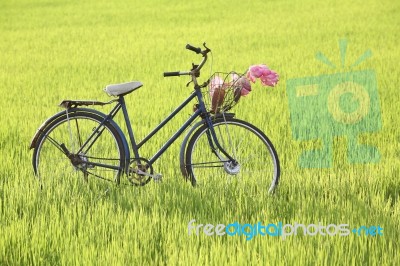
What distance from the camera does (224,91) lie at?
3.57 m

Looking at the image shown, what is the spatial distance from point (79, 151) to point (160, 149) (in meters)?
0.50

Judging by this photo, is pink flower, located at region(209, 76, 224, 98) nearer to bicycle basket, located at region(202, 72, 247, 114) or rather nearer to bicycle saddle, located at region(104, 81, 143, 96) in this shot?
bicycle basket, located at region(202, 72, 247, 114)

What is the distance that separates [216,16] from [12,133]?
490 inches

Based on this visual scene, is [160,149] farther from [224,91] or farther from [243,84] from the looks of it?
[243,84]

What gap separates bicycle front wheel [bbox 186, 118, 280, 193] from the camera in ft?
11.9

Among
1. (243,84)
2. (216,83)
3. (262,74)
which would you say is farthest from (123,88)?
(262,74)

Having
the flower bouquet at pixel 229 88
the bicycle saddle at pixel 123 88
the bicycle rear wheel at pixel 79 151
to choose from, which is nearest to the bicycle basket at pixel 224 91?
the flower bouquet at pixel 229 88

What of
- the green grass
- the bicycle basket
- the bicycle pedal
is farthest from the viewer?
the bicycle pedal

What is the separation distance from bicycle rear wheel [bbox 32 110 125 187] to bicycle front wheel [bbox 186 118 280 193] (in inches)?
17.7

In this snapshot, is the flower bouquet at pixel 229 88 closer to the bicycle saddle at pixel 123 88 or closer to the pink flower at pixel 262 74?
the pink flower at pixel 262 74

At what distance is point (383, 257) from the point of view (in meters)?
2.86

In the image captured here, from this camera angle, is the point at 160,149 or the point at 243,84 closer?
the point at 243,84

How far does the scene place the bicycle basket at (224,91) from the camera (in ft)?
11.7

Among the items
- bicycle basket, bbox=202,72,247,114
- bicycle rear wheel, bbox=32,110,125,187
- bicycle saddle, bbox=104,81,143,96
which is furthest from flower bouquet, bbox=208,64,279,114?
bicycle rear wheel, bbox=32,110,125,187
